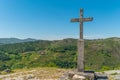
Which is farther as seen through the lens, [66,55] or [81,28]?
[66,55]

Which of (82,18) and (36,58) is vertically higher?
(82,18)

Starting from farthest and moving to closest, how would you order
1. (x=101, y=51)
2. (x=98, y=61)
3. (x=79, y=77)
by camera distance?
(x=101, y=51), (x=98, y=61), (x=79, y=77)

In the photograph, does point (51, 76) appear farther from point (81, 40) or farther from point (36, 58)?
point (36, 58)

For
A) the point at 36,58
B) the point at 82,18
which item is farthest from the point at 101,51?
the point at 82,18

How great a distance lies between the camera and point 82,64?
16.1 m

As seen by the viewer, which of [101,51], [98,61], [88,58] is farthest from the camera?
[101,51]

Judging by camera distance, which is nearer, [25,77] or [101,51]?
[25,77]

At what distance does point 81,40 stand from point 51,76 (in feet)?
12.0

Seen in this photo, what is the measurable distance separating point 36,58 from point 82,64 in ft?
454

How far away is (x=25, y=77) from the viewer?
55.9ft

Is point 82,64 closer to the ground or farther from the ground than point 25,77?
farther from the ground

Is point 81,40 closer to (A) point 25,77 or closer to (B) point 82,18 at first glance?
(B) point 82,18

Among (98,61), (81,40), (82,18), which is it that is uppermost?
(82,18)

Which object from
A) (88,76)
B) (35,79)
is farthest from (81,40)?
(35,79)
